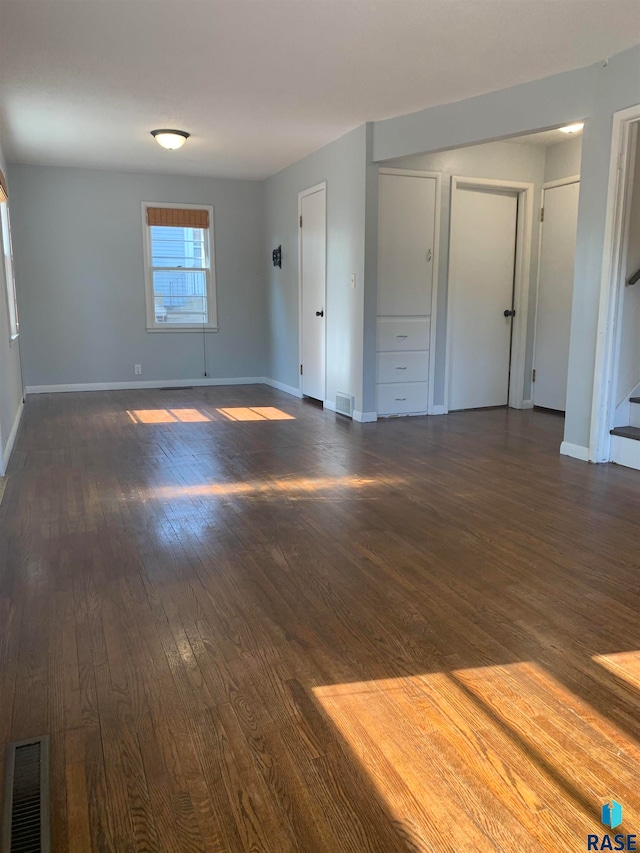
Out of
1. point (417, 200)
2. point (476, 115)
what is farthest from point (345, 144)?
point (476, 115)

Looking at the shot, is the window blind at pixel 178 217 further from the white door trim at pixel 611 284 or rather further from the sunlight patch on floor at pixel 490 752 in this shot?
the sunlight patch on floor at pixel 490 752

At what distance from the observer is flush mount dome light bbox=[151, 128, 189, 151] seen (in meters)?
5.49

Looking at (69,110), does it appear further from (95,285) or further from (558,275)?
(558,275)

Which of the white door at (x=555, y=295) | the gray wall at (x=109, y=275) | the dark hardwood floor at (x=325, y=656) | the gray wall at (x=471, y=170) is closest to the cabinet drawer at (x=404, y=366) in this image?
the gray wall at (x=471, y=170)

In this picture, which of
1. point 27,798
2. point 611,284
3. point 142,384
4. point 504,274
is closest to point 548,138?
point 504,274

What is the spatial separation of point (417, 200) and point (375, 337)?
50.5 inches

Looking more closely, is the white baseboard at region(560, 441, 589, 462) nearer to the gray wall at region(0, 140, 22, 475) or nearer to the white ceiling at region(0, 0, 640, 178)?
the white ceiling at region(0, 0, 640, 178)

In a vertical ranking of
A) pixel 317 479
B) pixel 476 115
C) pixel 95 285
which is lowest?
pixel 317 479

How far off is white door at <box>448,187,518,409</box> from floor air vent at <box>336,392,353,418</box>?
107cm

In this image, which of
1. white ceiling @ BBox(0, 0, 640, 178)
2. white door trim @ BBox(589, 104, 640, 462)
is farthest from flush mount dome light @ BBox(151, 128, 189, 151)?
white door trim @ BBox(589, 104, 640, 462)

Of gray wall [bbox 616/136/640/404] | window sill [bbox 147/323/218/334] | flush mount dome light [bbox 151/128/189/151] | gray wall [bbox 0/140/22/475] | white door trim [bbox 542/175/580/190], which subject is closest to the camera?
gray wall [bbox 616/136/640/404]

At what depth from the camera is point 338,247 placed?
19.5ft

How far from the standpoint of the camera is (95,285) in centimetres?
744

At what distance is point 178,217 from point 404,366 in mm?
3643
